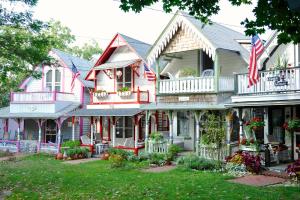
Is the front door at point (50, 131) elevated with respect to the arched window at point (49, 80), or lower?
lower

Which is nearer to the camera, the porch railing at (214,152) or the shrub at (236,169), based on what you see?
the shrub at (236,169)

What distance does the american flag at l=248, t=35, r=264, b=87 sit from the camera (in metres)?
16.1

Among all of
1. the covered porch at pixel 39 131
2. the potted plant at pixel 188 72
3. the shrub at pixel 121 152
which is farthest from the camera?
the covered porch at pixel 39 131

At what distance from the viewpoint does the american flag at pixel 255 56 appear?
16141 millimetres

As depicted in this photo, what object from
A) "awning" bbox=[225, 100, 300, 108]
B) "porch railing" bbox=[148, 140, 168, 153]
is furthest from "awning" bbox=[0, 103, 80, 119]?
"awning" bbox=[225, 100, 300, 108]

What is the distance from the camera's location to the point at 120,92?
1017 inches

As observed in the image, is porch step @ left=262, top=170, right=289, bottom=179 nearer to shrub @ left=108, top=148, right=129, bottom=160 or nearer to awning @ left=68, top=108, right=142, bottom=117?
shrub @ left=108, top=148, right=129, bottom=160

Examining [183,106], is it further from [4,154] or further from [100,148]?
[4,154]

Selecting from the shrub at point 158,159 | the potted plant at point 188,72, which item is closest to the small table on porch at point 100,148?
the shrub at point 158,159

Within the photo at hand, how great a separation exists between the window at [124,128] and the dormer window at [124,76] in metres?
2.37

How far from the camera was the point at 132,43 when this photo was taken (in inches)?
1038

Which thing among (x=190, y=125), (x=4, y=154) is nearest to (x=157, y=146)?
(x=190, y=125)

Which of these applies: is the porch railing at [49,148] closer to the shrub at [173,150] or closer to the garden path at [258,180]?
the shrub at [173,150]

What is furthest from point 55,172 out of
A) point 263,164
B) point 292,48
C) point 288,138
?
point 292,48
